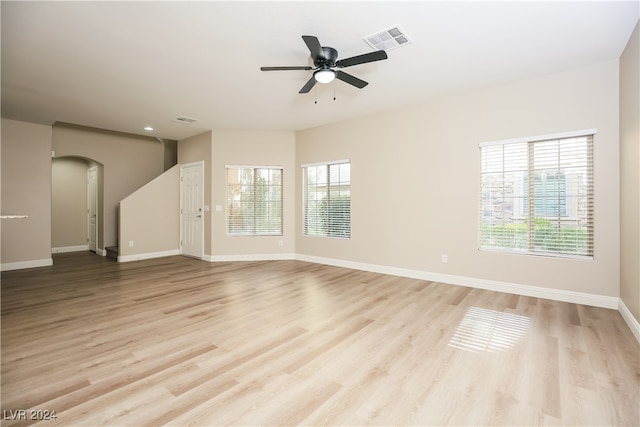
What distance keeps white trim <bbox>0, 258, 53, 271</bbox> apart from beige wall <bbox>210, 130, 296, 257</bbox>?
10.7ft

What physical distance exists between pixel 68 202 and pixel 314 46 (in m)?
8.64

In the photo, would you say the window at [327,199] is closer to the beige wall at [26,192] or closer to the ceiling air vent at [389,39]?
the ceiling air vent at [389,39]

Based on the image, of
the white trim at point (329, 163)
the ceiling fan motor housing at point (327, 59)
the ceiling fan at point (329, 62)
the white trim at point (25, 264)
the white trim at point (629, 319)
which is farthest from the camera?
the white trim at point (329, 163)

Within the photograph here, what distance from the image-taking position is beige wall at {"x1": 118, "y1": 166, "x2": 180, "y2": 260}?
6473 millimetres

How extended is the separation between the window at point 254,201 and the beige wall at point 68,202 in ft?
15.2

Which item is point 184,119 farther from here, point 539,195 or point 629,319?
point 629,319

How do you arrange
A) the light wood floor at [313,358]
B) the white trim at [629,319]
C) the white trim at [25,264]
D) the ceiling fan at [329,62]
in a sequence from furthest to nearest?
the white trim at [25,264], the ceiling fan at [329,62], the white trim at [629,319], the light wood floor at [313,358]

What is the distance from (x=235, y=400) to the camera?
5.90 ft

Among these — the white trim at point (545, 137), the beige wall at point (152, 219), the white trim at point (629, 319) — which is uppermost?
the white trim at point (545, 137)

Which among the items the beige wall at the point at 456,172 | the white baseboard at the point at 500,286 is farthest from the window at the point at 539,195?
the white baseboard at the point at 500,286

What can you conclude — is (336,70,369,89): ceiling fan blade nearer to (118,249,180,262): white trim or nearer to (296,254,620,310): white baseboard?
(296,254,620,310): white baseboard

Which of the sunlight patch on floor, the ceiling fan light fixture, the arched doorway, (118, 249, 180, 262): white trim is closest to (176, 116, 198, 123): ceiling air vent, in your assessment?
(118, 249, 180, 262): white trim

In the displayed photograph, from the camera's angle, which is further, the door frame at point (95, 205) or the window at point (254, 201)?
the door frame at point (95, 205)

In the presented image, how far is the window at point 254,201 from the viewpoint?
6523 millimetres
